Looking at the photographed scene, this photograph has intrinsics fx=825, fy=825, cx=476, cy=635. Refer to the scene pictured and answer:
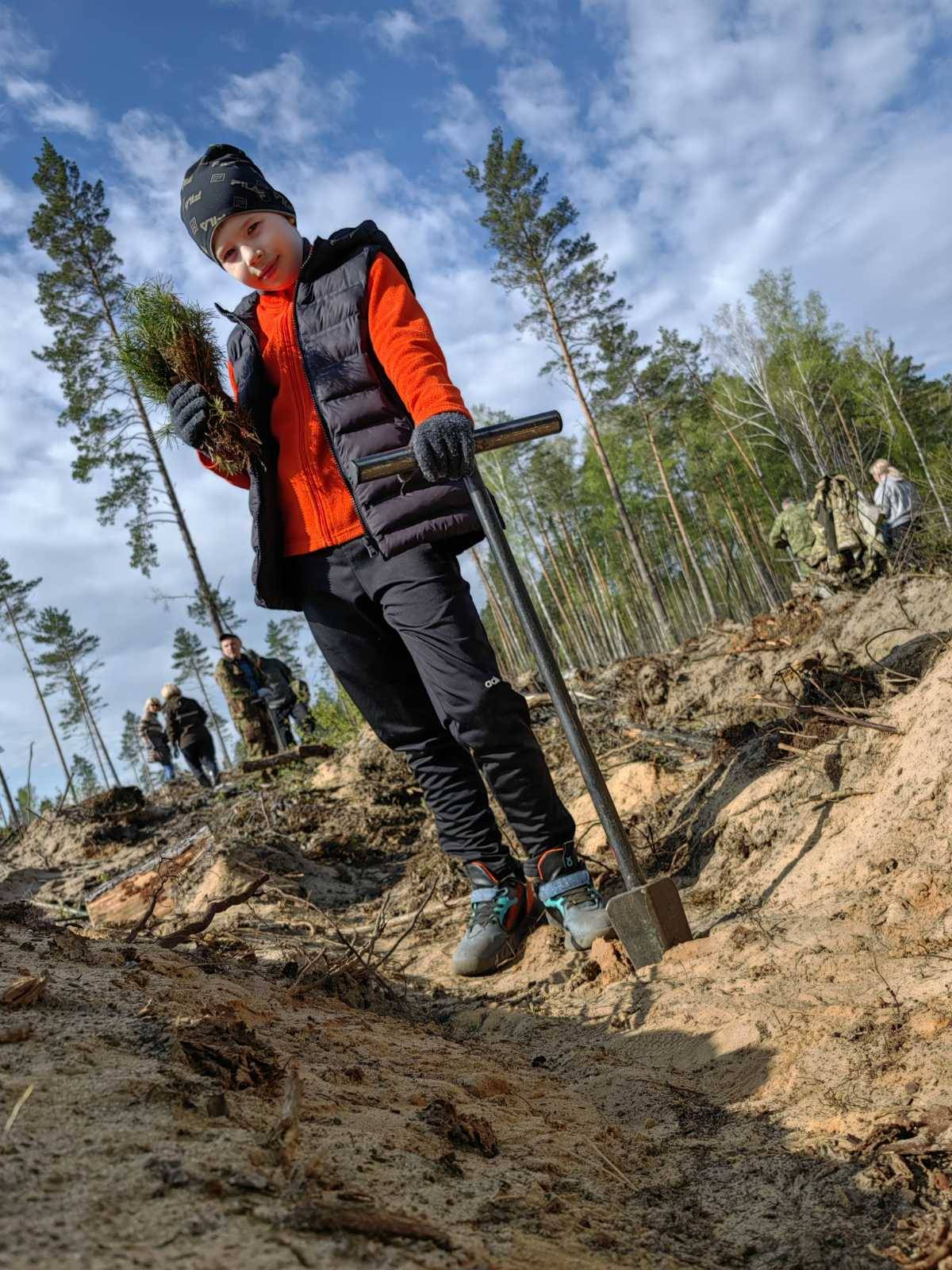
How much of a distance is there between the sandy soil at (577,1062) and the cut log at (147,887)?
732 mm

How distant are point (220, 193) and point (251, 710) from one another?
295 inches

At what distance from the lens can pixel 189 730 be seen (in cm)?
1192

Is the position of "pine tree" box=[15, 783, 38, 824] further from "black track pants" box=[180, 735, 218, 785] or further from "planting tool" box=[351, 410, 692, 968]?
"planting tool" box=[351, 410, 692, 968]

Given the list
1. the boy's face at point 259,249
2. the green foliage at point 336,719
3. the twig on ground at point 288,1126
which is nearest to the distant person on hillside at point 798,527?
the green foliage at point 336,719

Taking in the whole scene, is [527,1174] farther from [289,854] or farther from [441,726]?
[289,854]

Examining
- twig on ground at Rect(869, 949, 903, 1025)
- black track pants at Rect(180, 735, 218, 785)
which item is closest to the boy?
twig on ground at Rect(869, 949, 903, 1025)

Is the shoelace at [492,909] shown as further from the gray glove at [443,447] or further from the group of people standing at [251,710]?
the group of people standing at [251,710]

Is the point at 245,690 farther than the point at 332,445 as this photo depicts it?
Yes

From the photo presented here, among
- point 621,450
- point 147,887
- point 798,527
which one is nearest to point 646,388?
point 621,450

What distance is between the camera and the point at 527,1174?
121 centimetres

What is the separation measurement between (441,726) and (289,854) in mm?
2185

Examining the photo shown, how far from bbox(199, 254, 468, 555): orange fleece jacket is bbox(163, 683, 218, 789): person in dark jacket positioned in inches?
368

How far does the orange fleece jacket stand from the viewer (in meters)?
2.78

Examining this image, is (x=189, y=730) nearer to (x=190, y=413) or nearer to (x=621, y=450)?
(x=190, y=413)
